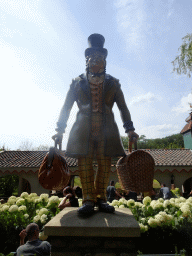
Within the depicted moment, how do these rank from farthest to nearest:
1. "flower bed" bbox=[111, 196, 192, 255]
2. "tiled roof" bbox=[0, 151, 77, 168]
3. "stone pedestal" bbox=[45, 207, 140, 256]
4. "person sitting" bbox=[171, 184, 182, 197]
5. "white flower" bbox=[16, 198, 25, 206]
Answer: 1. "tiled roof" bbox=[0, 151, 77, 168]
2. "person sitting" bbox=[171, 184, 182, 197]
3. "white flower" bbox=[16, 198, 25, 206]
4. "flower bed" bbox=[111, 196, 192, 255]
5. "stone pedestal" bbox=[45, 207, 140, 256]

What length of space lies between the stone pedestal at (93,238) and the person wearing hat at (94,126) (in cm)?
40

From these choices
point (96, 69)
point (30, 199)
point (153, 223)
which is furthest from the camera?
point (30, 199)

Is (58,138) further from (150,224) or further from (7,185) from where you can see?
(7,185)

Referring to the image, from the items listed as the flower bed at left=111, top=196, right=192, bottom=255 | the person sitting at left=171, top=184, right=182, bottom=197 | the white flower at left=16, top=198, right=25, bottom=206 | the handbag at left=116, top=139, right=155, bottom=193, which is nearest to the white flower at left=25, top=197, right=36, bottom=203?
the white flower at left=16, top=198, right=25, bottom=206

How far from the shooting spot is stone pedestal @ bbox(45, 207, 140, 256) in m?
1.98

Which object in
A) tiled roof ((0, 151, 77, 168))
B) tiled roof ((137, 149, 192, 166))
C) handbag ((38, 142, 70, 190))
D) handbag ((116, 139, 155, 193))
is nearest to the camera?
handbag ((38, 142, 70, 190))

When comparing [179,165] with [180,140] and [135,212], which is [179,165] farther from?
[180,140]

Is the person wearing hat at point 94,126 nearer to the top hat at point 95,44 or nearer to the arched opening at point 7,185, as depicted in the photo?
the top hat at point 95,44

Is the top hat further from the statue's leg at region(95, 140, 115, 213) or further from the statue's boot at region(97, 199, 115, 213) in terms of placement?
the statue's boot at region(97, 199, 115, 213)

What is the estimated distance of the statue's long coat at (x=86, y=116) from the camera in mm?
2530

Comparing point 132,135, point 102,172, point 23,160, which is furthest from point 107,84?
point 23,160

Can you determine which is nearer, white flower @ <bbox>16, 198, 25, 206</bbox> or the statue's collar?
the statue's collar

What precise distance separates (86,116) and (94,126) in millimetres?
158

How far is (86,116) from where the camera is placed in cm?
262
